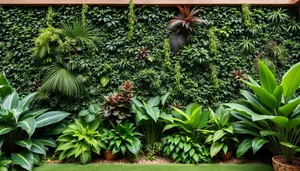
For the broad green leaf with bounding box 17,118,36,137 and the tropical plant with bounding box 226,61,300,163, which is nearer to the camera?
the tropical plant with bounding box 226,61,300,163

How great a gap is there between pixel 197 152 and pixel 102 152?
5.03 ft

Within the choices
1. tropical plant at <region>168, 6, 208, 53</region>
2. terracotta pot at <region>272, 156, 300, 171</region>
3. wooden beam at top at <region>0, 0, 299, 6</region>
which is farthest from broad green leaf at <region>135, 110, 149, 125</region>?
wooden beam at top at <region>0, 0, 299, 6</region>

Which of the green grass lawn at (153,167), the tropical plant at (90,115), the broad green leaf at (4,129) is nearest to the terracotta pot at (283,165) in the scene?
the green grass lawn at (153,167)

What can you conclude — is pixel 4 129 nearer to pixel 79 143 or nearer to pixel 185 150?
pixel 79 143

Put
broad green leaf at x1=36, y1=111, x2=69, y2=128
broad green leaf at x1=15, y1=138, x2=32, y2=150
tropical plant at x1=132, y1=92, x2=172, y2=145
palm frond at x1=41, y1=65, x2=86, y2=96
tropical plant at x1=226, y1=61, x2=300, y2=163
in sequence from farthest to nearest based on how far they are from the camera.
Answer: palm frond at x1=41, y1=65, x2=86, y2=96 < tropical plant at x1=132, y1=92, x2=172, y2=145 < broad green leaf at x1=36, y1=111, x2=69, y2=128 < broad green leaf at x1=15, y1=138, x2=32, y2=150 < tropical plant at x1=226, y1=61, x2=300, y2=163

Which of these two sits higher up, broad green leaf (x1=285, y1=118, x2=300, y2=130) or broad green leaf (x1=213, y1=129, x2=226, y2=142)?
broad green leaf (x1=285, y1=118, x2=300, y2=130)

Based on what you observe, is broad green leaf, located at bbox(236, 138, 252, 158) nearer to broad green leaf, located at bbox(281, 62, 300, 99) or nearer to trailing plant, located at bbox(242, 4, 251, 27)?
broad green leaf, located at bbox(281, 62, 300, 99)

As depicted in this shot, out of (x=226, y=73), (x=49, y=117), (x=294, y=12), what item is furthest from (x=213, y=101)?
(x=49, y=117)

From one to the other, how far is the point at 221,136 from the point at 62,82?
272 cm

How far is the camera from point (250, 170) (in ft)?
9.71

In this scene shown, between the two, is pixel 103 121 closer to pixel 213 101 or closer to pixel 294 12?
pixel 213 101

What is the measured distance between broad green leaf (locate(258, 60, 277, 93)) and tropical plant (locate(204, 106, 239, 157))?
682mm

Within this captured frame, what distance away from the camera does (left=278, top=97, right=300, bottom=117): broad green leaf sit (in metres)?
2.63

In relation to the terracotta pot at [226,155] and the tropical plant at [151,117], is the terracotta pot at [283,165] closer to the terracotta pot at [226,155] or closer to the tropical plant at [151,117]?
the terracotta pot at [226,155]
